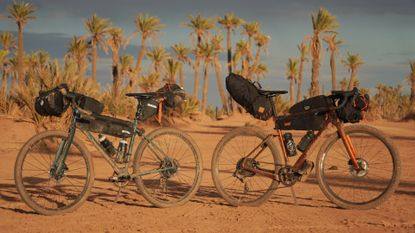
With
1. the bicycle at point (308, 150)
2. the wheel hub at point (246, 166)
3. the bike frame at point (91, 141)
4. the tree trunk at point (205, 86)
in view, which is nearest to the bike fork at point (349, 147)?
the bicycle at point (308, 150)

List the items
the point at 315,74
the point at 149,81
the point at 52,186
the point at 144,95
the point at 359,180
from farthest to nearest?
the point at 149,81 < the point at 315,74 < the point at 359,180 < the point at 52,186 < the point at 144,95

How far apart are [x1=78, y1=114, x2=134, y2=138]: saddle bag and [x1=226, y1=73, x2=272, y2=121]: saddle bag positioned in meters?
1.27

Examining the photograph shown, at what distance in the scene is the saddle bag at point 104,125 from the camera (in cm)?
577

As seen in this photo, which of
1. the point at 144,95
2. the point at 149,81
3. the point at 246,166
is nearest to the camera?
the point at 144,95

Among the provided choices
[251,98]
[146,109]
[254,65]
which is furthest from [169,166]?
[254,65]

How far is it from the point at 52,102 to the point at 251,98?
2.20 m

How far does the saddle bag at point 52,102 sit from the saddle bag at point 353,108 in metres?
3.04

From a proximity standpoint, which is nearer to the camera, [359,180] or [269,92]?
[269,92]

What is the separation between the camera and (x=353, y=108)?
5.74m

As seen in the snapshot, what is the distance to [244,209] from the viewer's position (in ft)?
19.7

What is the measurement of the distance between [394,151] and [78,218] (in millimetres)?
3503

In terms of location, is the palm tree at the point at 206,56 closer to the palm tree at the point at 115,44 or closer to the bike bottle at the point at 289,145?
the palm tree at the point at 115,44

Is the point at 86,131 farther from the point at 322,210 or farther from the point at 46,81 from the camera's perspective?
the point at 46,81

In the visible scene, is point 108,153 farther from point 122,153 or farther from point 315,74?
point 315,74
